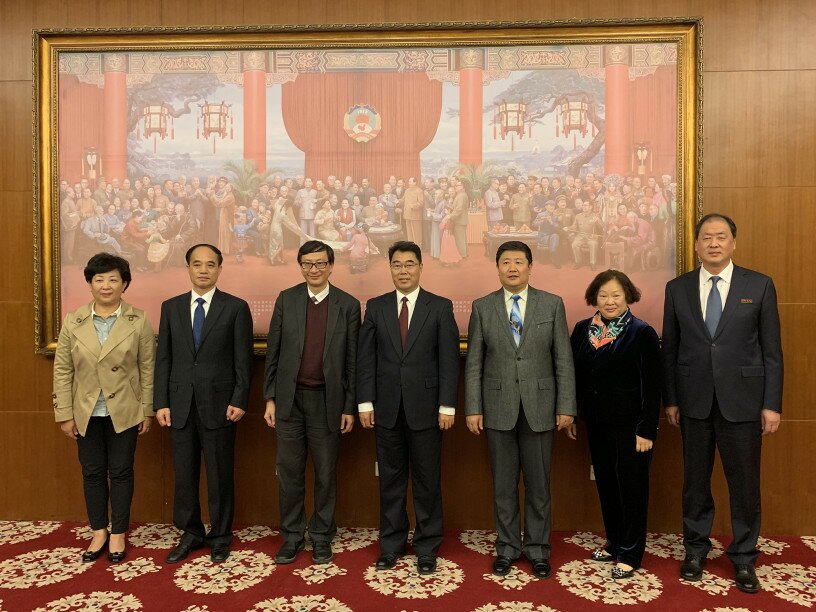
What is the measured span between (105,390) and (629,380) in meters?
2.76

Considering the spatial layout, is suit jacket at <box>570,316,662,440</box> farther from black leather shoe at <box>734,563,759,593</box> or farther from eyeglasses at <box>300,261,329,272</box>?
eyeglasses at <box>300,261,329,272</box>

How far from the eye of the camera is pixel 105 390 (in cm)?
292

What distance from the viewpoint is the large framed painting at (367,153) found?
341cm

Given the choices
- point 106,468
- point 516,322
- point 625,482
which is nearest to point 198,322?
point 106,468

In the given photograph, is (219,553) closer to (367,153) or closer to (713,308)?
(367,153)

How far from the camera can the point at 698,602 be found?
2.57 meters

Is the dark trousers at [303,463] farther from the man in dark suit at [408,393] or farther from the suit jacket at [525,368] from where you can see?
the suit jacket at [525,368]

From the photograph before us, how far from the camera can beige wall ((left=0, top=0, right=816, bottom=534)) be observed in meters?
3.37

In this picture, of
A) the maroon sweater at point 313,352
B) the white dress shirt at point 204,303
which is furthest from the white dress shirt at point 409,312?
the white dress shirt at point 204,303

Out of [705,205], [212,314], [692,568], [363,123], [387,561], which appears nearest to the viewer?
[692,568]

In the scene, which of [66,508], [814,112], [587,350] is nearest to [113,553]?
[66,508]

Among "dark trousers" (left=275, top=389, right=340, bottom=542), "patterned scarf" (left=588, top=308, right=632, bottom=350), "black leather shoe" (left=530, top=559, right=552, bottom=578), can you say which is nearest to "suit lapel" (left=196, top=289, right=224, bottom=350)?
"dark trousers" (left=275, top=389, right=340, bottom=542)

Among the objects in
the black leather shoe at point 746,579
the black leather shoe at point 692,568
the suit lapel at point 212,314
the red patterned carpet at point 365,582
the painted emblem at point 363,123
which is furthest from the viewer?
the painted emblem at point 363,123

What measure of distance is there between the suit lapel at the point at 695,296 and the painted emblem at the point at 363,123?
81.2 inches
